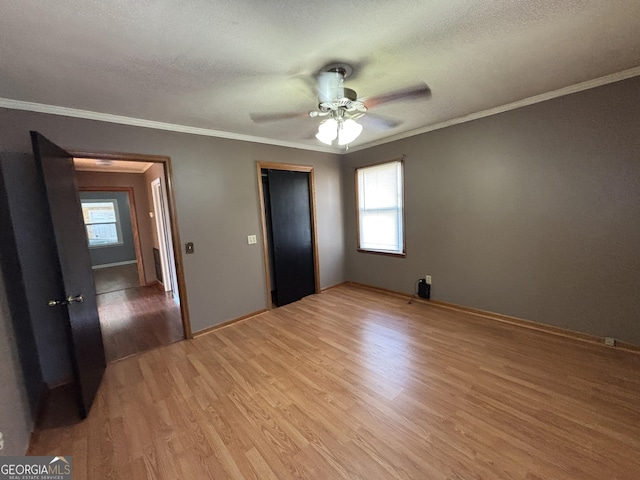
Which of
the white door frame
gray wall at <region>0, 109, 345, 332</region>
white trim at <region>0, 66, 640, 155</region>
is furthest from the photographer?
the white door frame

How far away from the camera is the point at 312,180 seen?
13.2ft

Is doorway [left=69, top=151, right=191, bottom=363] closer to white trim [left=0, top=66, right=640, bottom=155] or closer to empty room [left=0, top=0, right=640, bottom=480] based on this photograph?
empty room [left=0, top=0, right=640, bottom=480]

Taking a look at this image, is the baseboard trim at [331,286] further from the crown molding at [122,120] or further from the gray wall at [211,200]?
the crown molding at [122,120]

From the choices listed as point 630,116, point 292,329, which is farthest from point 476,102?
point 292,329

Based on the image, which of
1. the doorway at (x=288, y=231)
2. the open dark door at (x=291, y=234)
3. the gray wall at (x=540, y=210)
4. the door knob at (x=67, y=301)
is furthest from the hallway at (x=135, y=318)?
the gray wall at (x=540, y=210)

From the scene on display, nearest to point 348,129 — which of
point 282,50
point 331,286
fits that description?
point 282,50

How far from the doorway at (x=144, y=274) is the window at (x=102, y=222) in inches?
58.3

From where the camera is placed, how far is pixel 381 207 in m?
3.99

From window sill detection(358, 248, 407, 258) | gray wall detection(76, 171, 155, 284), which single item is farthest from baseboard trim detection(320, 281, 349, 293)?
gray wall detection(76, 171, 155, 284)

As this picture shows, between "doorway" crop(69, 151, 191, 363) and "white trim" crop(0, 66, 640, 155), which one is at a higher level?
"white trim" crop(0, 66, 640, 155)

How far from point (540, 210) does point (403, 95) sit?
1935 millimetres

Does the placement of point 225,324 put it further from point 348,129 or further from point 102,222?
point 102,222

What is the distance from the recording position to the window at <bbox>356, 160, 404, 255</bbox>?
3.78 metres

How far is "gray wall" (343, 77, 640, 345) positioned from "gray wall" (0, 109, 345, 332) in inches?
86.5
